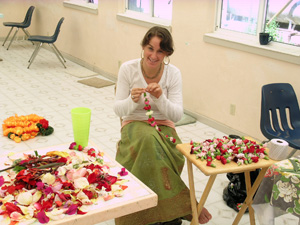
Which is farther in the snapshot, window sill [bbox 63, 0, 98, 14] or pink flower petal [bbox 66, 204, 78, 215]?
window sill [bbox 63, 0, 98, 14]

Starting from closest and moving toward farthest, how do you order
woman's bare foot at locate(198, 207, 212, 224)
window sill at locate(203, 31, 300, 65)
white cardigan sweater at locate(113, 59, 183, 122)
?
woman's bare foot at locate(198, 207, 212, 224), white cardigan sweater at locate(113, 59, 183, 122), window sill at locate(203, 31, 300, 65)

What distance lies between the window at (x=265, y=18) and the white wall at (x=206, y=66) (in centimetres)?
19

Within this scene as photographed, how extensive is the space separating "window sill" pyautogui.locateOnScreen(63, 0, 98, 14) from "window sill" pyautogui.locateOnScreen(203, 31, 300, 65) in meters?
2.70

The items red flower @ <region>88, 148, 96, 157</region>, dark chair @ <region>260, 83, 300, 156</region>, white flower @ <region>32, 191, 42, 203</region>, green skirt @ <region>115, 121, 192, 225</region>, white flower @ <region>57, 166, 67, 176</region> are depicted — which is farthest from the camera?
dark chair @ <region>260, 83, 300, 156</region>

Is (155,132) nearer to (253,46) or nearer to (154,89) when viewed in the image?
(154,89)

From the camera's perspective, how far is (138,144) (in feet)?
7.70

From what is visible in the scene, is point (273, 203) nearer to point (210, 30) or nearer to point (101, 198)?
point (101, 198)

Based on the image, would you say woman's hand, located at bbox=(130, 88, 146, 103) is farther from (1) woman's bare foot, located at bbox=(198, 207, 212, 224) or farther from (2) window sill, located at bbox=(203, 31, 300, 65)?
(2) window sill, located at bbox=(203, 31, 300, 65)

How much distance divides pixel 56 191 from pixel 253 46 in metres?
2.74

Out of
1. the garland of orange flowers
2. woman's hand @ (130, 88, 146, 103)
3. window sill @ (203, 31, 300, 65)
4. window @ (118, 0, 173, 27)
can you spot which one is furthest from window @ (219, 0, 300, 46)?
the garland of orange flowers

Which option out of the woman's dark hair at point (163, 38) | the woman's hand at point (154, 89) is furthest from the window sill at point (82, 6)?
the woman's hand at point (154, 89)

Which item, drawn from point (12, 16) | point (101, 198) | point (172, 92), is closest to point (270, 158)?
point (172, 92)

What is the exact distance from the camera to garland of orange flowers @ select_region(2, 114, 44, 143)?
151 inches

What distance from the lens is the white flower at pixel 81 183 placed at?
1.54m
